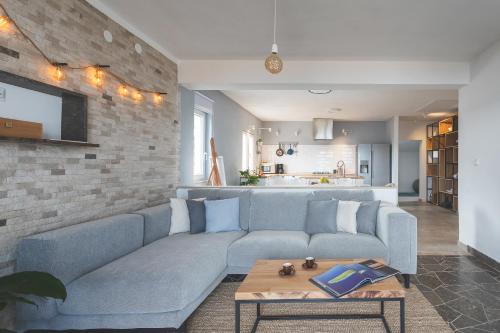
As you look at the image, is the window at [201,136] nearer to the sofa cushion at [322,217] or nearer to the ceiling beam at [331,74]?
the ceiling beam at [331,74]

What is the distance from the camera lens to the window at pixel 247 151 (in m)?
7.94

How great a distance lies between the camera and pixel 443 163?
350 inches

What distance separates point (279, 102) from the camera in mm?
7227

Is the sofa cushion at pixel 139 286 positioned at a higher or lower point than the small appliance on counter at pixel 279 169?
lower

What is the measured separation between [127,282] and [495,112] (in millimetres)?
4330

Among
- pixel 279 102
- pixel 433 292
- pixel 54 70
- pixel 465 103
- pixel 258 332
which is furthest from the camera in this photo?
pixel 279 102

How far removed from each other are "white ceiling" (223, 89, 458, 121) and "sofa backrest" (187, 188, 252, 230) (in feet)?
8.86

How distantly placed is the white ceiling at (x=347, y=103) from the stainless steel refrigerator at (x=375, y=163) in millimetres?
903

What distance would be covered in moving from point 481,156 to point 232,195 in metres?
3.22

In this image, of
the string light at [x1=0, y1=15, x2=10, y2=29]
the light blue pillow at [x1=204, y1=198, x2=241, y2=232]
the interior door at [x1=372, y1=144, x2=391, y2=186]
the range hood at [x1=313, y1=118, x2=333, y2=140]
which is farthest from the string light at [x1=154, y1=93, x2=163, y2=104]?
the interior door at [x1=372, y1=144, x2=391, y2=186]

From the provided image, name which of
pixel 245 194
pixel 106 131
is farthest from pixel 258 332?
pixel 106 131

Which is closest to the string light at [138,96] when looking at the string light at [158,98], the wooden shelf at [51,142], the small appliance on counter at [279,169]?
the string light at [158,98]

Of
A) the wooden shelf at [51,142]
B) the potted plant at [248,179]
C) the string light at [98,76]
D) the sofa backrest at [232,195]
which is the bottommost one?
the sofa backrest at [232,195]

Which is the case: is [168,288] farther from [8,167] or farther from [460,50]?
[460,50]
